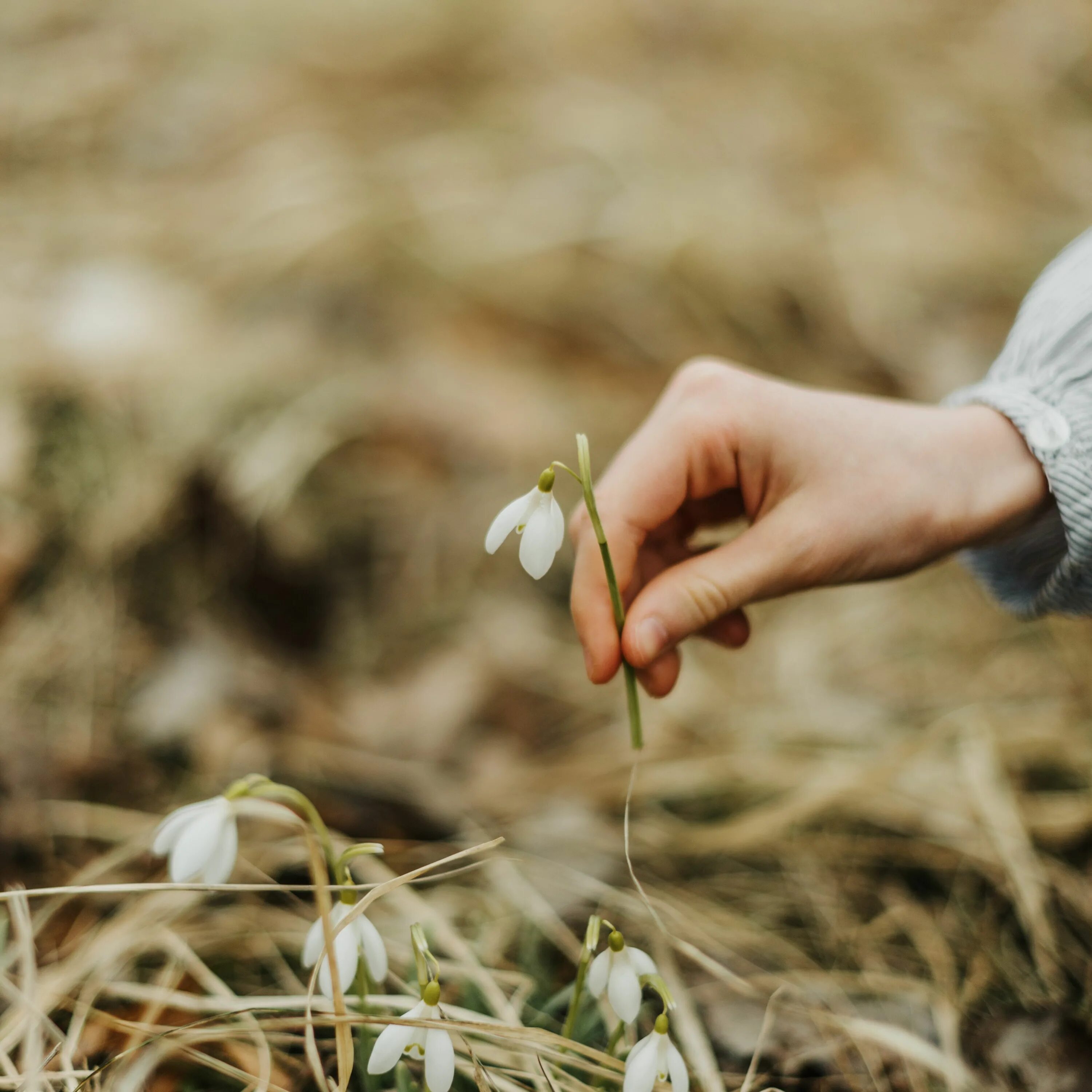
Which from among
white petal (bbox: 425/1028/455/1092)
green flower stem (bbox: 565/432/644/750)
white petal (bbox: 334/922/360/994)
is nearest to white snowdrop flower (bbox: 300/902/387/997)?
white petal (bbox: 334/922/360/994)

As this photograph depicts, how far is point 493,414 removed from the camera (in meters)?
2.56

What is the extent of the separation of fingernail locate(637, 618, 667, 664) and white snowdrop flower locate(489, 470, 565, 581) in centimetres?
20

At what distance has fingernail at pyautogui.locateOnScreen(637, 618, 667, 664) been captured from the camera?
106 cm

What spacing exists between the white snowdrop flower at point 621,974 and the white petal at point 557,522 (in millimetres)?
399

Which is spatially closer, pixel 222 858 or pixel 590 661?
pixel 222 858

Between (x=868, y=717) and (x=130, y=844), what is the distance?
1.56 metres

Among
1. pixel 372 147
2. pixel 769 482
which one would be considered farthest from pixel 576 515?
pixel 372 147

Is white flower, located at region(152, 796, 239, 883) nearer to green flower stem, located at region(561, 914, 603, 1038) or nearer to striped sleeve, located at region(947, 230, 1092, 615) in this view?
green flower stem, located at region(561, 914, 603, 1038)

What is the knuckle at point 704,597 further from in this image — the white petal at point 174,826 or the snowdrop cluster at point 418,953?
the white petal at point 174,826

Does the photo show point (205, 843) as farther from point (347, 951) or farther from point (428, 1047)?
point (428, 1047)

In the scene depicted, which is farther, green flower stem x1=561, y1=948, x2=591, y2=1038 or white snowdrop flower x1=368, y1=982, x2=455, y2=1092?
green flower stem x1=561, y1=948, x2=591, y2=1038

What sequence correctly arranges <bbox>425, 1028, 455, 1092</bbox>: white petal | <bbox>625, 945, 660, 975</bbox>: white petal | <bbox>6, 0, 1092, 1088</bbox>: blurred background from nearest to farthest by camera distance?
<bbox>425, 1028, 455, 1092</bbox>: white petal
<bbox>625, 945, 660, 975</bbox>: white petal
<bbox>6, 0, 1092, 1088</bbox>: blurred background

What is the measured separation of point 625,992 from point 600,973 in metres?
0.04

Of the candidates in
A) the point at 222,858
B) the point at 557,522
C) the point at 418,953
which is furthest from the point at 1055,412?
the point at 222,858
